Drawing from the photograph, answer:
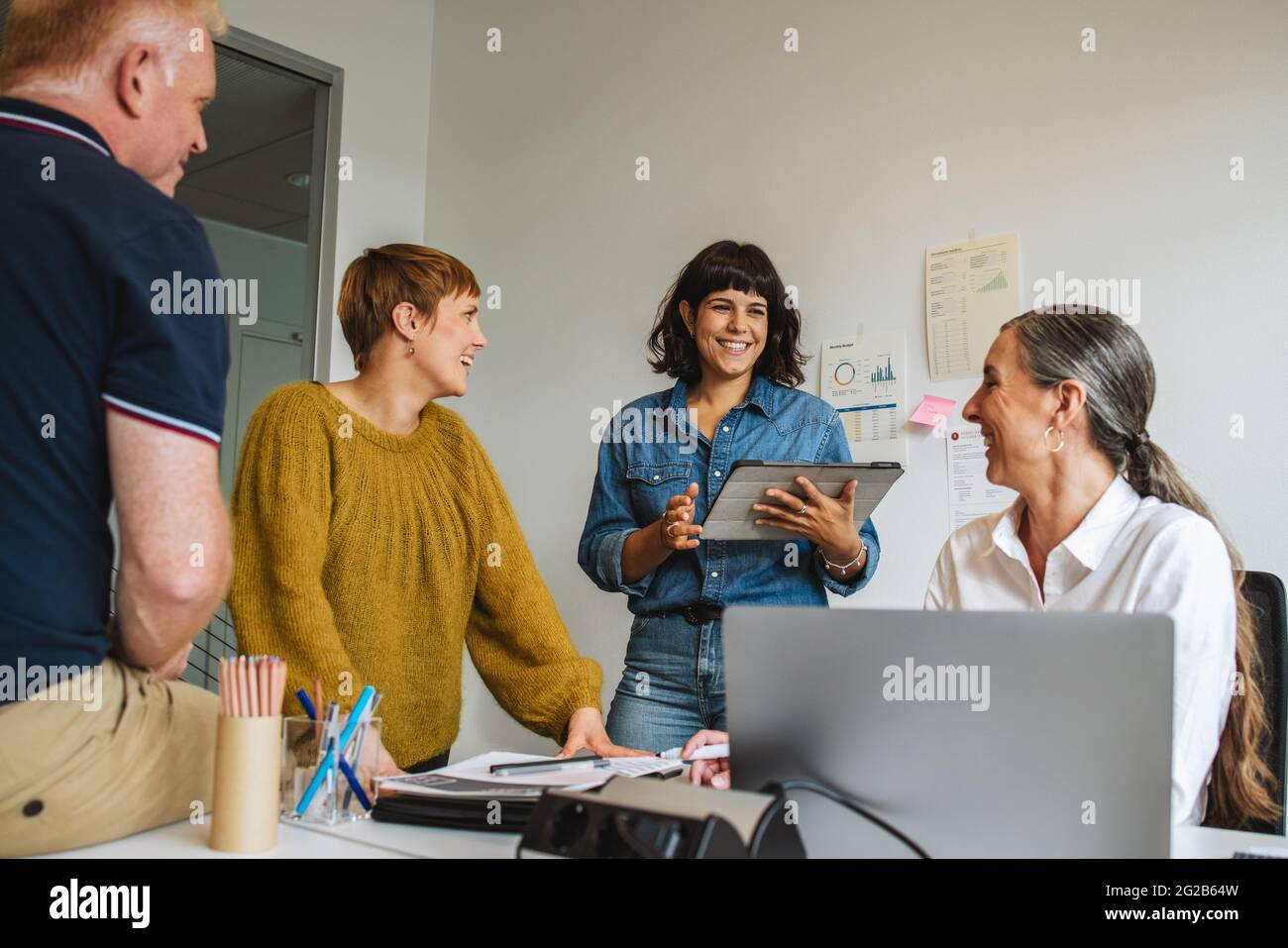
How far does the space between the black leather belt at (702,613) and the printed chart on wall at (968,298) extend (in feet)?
2.99

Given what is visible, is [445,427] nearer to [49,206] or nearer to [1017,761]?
[49,206]

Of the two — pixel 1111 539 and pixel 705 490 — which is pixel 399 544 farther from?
pixel 1111 539

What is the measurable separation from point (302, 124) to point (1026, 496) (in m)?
3.45

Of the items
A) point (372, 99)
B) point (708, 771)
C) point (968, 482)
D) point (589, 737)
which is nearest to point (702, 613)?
point (589, 737)

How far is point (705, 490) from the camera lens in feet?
7.75

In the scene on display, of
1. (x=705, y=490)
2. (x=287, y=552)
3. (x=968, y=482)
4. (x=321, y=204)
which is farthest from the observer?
(x=321, y=204)

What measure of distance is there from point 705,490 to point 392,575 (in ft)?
2.74

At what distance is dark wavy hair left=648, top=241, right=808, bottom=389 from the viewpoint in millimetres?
2395

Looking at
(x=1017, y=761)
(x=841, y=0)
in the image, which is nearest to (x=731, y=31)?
(x=841, y=0)

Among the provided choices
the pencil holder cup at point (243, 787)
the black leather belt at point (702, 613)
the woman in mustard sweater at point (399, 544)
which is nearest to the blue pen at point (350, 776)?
the pencil holder cup at point (243, 787)

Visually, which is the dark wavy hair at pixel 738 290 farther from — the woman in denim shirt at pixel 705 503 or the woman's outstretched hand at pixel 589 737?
the woman's outstretched hand at pixel 589 737

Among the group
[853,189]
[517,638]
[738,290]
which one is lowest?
[517,638]

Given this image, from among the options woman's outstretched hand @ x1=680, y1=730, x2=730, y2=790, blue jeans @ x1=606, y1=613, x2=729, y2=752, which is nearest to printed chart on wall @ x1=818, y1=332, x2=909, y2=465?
blue jeans @ x1=606, y1=613, x2=729, y2=752
